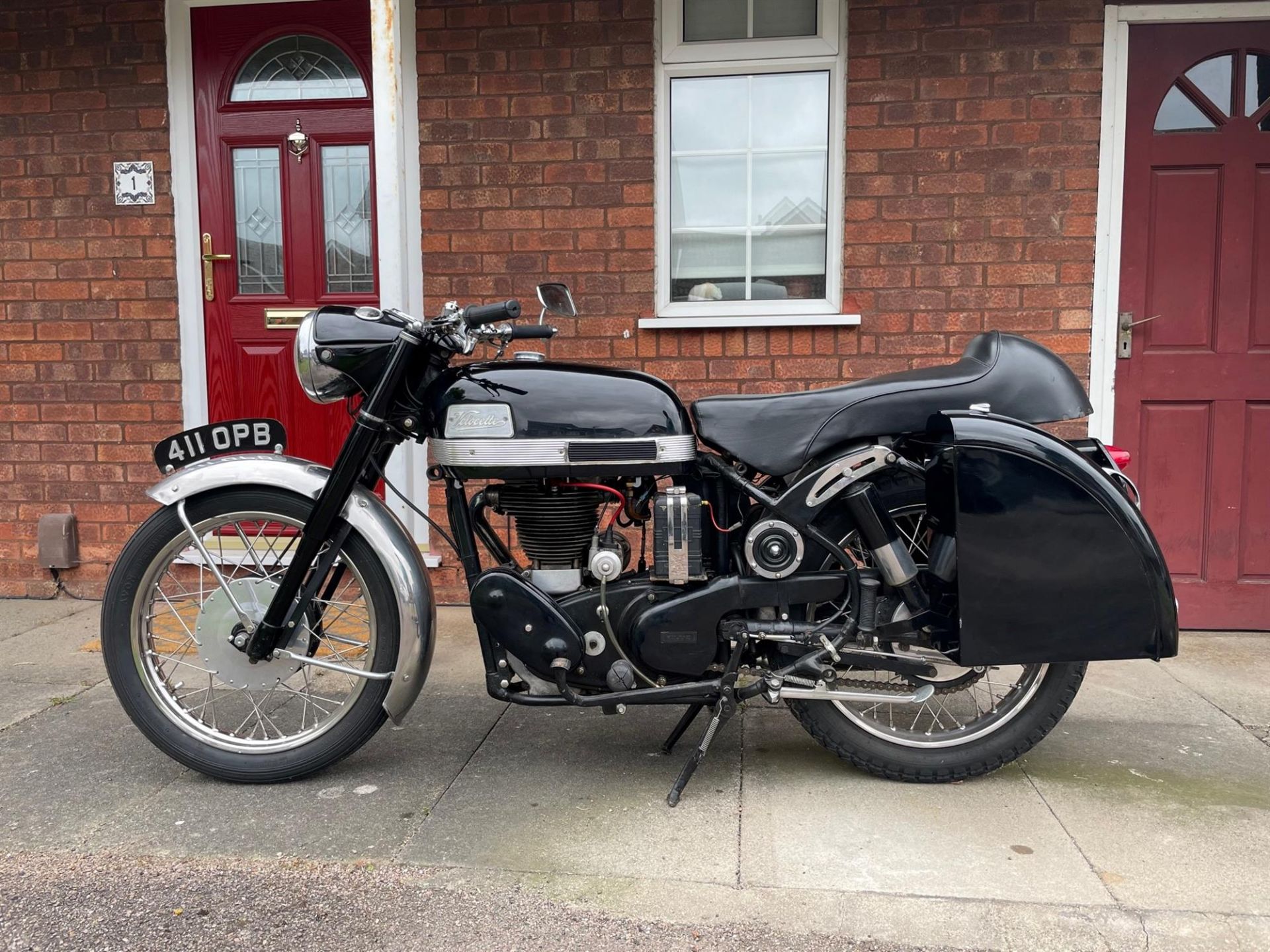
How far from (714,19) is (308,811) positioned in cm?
357

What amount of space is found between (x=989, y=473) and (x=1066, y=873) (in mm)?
947

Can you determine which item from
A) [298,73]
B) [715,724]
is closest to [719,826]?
[715,724]

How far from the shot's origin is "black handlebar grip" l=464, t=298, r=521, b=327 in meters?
2.30

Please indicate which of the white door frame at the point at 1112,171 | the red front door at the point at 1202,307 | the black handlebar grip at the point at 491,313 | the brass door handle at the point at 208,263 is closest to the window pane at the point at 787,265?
the white door frame at the point at 1112,171

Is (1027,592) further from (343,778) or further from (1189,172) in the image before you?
(1189,172)

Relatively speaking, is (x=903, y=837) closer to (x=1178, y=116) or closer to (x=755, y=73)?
(x=755, y=73)

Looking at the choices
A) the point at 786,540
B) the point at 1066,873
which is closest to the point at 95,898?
the point at 786,540

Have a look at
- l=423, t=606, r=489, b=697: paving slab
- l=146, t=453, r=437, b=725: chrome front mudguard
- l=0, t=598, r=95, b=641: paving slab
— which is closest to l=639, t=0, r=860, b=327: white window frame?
l=423, t=606, r=489, b=697: paving slab

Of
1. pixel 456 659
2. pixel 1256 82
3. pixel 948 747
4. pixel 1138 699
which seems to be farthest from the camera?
pixel 1256 82

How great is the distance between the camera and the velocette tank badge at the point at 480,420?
7.69 ft

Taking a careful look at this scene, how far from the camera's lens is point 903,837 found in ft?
7.41

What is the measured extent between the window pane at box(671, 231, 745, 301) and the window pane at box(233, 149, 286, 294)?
1.91 m

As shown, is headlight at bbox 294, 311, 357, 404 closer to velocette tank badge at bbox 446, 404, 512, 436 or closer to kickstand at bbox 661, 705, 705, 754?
velocette tank badge at bbox 446, 404, 512, 436

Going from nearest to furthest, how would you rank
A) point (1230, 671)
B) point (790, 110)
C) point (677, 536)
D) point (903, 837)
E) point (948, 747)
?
point (903, 837)
point (677, 536)
point (948, 747)
point (1230, 671)
point (790, 110)
